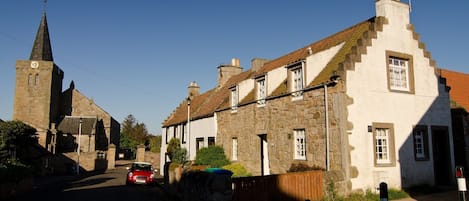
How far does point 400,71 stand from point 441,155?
441cm

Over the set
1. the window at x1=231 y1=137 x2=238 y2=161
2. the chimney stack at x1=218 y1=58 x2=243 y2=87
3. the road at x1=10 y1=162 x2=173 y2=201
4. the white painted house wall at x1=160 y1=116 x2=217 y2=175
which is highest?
the chimney stack at x1=218 y1=58 x2=243 y2=87

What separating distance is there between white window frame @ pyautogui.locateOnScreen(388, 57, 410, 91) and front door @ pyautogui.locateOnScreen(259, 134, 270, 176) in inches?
269

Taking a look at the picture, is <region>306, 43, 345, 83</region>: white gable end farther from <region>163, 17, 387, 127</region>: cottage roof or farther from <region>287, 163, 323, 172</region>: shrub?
<region>287, 163, 323, 172</region>: shrub

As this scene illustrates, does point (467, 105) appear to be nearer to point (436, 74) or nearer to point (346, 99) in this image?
point (436, 74)

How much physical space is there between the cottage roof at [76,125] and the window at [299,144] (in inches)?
1946

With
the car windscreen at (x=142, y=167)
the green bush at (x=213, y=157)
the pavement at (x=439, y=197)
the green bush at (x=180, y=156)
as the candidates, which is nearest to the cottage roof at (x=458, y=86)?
the pavement at (x=439, y=197)

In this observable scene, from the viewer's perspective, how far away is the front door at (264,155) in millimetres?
18719

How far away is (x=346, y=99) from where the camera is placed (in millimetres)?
13648

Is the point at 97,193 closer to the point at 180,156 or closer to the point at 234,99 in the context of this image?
the point at 180,156

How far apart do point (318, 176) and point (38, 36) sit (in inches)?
2479

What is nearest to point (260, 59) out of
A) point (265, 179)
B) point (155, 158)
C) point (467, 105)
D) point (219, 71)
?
point (219, 71)

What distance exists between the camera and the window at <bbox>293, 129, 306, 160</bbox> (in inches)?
623

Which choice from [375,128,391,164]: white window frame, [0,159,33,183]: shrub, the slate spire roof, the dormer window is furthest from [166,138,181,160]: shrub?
the slate spire roof

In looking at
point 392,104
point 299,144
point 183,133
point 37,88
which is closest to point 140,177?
point 183,133
